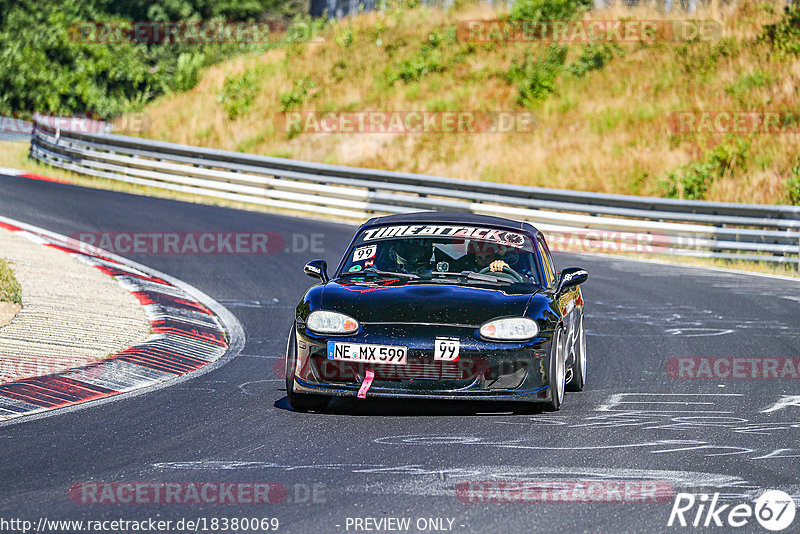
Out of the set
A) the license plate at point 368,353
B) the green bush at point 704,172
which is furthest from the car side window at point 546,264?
the green bush at point 704,172

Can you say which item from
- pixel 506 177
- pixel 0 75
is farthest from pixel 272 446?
pixel 0 75

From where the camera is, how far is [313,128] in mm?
31609

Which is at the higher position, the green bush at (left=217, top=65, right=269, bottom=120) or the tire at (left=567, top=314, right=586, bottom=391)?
the green bush at (left=217, top=65, right=269, bottom=120)

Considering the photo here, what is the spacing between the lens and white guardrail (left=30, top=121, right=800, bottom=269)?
61.6ft

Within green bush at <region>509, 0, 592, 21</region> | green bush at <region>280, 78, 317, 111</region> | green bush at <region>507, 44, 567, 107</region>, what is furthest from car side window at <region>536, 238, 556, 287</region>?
green bush at <region>509, 0, 592, 21</region>

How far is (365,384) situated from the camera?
23.8 ft

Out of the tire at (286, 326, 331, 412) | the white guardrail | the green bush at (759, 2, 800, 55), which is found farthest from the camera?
the green bush at (759, 2, 800, 55)

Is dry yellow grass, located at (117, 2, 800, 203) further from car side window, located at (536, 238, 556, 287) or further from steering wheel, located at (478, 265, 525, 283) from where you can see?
steering wheel, located at (478, 265, 525, 283)

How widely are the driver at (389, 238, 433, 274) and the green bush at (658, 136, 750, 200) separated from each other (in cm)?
1640

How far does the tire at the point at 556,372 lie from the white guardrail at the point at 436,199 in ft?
37.2

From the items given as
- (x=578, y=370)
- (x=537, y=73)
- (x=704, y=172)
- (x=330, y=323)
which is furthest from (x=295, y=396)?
(x=537, y=73)

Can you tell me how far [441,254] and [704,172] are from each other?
17129mm

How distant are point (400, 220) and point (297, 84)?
26113 millimetres

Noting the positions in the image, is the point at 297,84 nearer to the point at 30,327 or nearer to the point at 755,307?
the point at 755,307
